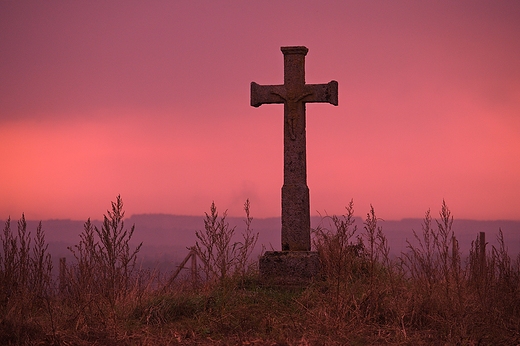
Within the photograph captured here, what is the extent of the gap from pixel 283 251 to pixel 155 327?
329 cm

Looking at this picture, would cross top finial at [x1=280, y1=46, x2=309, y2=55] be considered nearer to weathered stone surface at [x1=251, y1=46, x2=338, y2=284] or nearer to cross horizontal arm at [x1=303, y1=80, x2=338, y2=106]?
weathered stone surface at [x1=251, y1=46, x2=338, y2=284]

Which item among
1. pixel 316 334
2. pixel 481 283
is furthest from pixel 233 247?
pixel 481 283

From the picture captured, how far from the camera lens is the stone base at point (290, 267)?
994cm

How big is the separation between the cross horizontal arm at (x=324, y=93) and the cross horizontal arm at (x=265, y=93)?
0.50m

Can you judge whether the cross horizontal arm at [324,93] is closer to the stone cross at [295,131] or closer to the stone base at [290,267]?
the stone cross at [295,131]

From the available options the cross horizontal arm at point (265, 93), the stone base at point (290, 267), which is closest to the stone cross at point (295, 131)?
the cross horizontal arm at point (265, 93)

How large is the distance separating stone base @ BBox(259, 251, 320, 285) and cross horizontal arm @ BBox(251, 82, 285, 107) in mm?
2814

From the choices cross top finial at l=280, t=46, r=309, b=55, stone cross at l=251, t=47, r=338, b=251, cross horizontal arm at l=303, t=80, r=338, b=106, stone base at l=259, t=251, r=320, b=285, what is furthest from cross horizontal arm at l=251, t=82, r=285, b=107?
stone base at l=259, t=251, r=320, b=285

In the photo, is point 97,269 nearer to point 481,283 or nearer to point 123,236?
point 123,236

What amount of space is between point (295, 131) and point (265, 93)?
944 mm

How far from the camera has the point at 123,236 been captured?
651 centimetres

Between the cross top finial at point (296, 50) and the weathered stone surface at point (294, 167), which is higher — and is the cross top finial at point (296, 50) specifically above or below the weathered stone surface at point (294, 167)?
above

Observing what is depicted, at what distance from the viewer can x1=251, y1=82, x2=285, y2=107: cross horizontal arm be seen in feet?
36.0

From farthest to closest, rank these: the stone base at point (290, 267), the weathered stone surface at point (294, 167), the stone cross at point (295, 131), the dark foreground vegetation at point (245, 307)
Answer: the stone cross at point (295, 131) < the weathered stone surface at point (294, 167) < the stone base at point (290, 267) < the dark foreground vegetation at point (245, 307)
